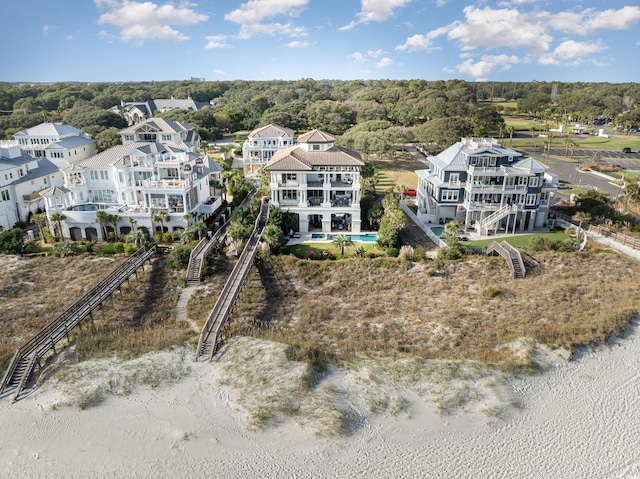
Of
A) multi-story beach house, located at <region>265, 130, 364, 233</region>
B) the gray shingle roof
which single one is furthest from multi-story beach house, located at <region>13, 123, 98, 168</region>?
multi-story beach house, located at <region>265, 130, 364, 233</region>

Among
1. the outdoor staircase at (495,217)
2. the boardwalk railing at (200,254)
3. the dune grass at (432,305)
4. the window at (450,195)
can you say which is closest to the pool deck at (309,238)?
the dune grass at (432,305)

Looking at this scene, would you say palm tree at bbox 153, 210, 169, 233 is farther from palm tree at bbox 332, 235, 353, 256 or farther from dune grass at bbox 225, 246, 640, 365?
palm tree at bbox 332, 235, 353, 256

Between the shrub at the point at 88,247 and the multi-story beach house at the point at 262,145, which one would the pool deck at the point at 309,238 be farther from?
the multi-story beach house at the point at 262,145

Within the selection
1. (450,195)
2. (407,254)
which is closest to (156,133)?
(450,195)

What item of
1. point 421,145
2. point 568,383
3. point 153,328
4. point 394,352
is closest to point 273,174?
point 153,328

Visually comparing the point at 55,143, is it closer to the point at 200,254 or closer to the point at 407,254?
the point at 200,254

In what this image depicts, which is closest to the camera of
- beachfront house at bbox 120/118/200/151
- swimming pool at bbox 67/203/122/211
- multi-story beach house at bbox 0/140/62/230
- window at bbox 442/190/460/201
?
swimming pool at bbox 67/203/122/211

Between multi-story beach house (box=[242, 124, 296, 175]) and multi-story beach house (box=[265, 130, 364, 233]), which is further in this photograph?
multi-story beach house (box=[242, 124, 296, 175])
